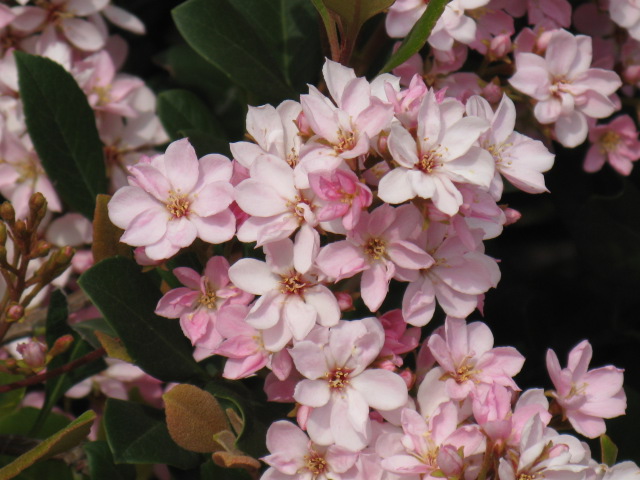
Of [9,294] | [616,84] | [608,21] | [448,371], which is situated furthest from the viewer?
[608,21]

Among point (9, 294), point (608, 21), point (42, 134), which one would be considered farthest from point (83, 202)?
point (608, 21)

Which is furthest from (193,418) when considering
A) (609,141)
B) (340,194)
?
(609,141)

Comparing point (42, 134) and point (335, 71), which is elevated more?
point (335, 71)

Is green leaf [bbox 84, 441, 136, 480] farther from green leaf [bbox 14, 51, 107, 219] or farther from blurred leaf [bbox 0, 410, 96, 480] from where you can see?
green leaf [bbox 14, 51, 107, 219]

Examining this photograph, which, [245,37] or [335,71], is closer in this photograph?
[335,71]

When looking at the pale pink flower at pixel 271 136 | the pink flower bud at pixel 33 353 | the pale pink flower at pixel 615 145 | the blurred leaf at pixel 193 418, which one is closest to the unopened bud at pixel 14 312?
the pink flower bud at pixel 33 353

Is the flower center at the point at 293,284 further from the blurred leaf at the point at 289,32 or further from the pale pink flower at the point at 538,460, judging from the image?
the blurred leaf at the point at 289,32

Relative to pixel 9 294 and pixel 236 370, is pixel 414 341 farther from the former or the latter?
pixel 9 294

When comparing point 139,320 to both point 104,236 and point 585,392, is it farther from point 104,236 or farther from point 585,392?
point 585,392
